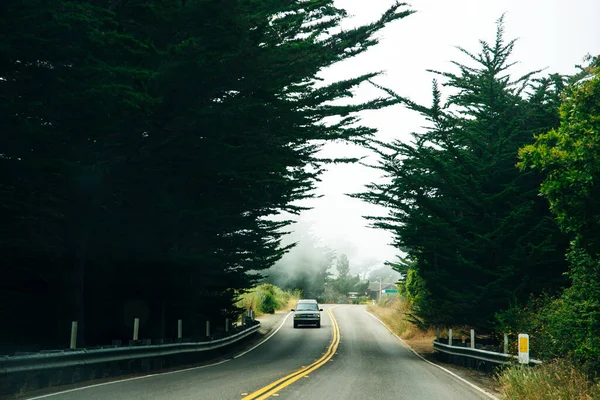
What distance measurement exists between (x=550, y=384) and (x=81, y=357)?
9.39m

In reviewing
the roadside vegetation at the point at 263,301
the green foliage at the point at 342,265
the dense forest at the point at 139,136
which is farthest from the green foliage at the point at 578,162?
the green foliage at the point at 342,265

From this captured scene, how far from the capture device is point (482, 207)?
74.4ft

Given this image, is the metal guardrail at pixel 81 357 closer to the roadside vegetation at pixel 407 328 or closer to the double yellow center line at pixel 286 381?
the double yellow center line at pixel 286 381

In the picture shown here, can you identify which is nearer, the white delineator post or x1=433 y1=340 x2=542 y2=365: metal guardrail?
the white delineator post

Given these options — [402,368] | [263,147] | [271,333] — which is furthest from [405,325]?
[263,147]

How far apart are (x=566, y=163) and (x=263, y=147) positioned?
898 cm

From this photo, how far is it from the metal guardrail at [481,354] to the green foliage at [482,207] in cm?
207

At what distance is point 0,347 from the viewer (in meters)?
17.8

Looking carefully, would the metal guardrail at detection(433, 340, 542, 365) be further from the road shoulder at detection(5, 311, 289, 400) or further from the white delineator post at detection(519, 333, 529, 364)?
the road shoulder at detection(5, 311, 289, 400)

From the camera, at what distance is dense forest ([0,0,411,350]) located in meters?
12.2

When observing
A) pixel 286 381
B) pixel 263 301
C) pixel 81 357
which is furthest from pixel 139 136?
pixel 263 301

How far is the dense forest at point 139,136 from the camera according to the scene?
12211 millimetres

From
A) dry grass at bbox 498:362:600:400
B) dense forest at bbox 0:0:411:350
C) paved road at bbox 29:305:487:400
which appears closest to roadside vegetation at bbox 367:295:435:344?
paved road at bbox 29:305:487:400

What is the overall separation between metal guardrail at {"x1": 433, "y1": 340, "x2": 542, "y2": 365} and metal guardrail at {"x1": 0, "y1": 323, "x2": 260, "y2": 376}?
9143mm
